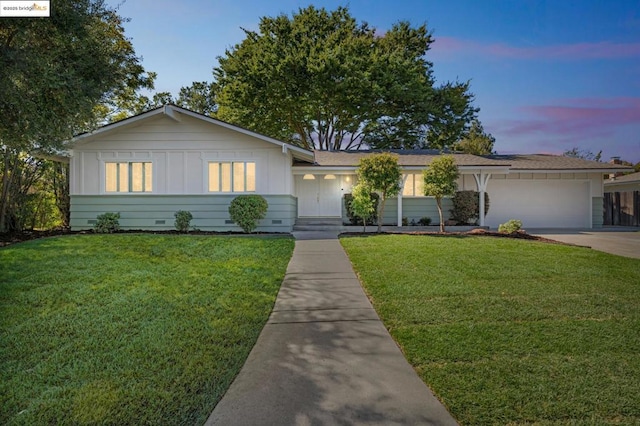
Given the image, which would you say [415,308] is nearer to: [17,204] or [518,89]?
[17,204]

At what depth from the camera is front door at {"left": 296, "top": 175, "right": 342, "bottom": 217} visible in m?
15.8

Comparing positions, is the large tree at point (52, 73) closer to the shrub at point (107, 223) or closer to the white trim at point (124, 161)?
the white trim at point (124, 161)

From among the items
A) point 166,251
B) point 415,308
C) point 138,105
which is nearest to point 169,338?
point 415,308

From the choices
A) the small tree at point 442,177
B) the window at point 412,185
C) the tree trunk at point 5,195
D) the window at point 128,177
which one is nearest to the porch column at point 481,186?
the window at point 412,185

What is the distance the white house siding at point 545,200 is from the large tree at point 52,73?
16003mm

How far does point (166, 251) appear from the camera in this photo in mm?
8352

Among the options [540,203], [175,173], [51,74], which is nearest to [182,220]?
[175,173]

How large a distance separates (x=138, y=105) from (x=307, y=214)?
17685mm

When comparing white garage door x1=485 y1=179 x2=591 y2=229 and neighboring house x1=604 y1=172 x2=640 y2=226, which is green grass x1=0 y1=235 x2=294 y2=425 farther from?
neighboring house x1=604 y1=172 x2=640 y2=226

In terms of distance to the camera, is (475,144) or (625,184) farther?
(475,144)

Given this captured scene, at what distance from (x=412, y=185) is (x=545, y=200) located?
6.52m

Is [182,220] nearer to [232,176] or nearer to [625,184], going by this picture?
[232,176]

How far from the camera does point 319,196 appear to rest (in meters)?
15.8

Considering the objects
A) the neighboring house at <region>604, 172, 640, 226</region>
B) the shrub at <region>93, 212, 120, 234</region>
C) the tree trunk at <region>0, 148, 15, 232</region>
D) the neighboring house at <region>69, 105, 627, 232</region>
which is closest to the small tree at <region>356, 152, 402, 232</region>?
the neighboring house at <region>69, 105, 627, 232</region>
